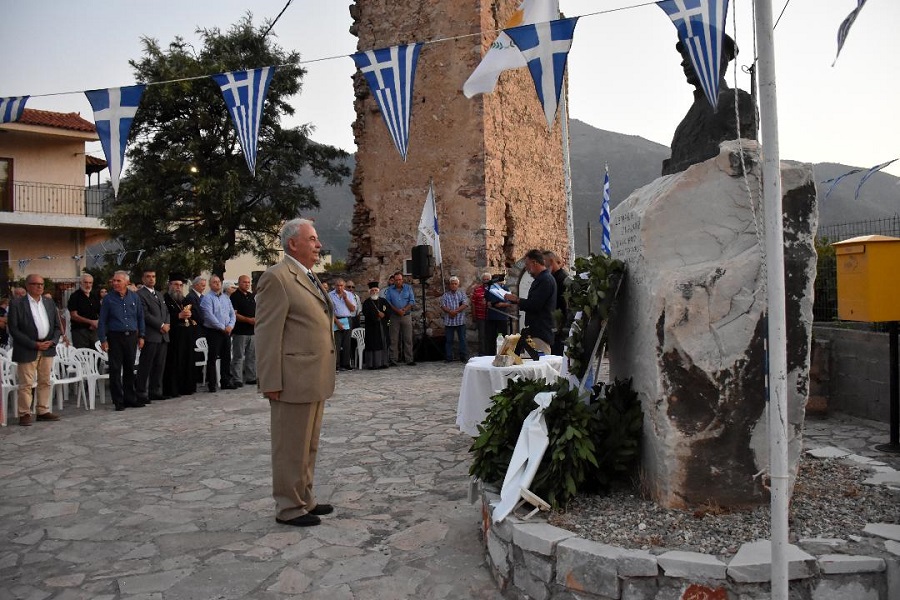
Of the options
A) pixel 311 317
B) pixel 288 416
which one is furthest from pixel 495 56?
pixel 288 416

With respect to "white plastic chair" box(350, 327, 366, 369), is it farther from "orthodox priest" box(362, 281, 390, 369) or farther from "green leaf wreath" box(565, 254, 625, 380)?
"green leaf wreath" box(565, 254, 625, 380)

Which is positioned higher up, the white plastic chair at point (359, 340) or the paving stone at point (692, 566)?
the white plastic chair at point (359, 340)

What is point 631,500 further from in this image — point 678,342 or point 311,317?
point 311,317

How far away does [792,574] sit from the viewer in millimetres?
2527

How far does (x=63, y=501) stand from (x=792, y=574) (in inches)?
179

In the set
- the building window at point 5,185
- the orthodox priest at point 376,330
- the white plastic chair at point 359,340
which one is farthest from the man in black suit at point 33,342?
the building window at point 5,185

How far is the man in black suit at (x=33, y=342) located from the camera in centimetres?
745

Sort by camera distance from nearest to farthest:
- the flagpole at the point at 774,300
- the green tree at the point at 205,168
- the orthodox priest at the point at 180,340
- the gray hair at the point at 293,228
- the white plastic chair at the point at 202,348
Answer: the flagpole at the point at 774,300, the gray hair at the point at 293,228, the orthodox priest at the point at 180,340, the white plastic chair at the point at 202,348, the green tree at the point at 205,168

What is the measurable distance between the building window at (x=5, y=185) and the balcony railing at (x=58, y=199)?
0.48 ft

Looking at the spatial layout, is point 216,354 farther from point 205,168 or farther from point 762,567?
point 205,168

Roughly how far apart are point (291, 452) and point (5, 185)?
71.4 feet

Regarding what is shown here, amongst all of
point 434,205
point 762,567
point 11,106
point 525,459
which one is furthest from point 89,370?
point 762,567

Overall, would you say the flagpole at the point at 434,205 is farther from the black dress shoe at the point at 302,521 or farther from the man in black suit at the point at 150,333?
the black dress shoe at the point at 302,521

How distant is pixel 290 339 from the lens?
3936 mm
